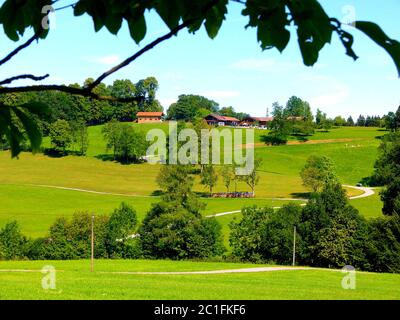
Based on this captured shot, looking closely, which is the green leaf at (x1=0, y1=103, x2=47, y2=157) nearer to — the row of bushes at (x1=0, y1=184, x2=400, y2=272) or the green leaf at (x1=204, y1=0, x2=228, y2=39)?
the green leaf at (x1=204, y1=0, x2=228, y2=39)

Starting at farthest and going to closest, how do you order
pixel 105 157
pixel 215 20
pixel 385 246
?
pixel 105 157 → pixel 385 246 → pixel 215 20

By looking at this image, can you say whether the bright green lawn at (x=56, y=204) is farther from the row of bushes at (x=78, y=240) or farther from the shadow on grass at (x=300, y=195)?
the row of bushes at (x=78, y=240)

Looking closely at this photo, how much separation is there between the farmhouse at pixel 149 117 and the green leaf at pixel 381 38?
354ft

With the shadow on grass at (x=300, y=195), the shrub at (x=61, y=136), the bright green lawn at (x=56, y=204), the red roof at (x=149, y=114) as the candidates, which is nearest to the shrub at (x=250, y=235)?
the bright green lawn at (x=56, y=204)

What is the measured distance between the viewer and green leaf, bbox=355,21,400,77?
4.03ft

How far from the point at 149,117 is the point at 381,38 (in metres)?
117

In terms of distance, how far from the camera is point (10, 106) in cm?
145

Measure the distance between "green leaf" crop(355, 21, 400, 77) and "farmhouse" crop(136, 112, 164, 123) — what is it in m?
108

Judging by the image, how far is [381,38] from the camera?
1232 mm

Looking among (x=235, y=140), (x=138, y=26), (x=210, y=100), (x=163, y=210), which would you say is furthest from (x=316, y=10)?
(x=210, y=100)

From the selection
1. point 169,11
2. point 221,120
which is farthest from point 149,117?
point 169,11

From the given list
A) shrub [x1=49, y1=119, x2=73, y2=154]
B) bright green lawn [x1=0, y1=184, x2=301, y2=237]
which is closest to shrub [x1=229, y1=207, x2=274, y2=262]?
bright green lawn [x1=0, y1=184, x2=301, y2=237]

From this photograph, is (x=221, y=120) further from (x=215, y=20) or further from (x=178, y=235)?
(x=215, y=20)

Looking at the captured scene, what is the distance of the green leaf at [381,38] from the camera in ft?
4.03
